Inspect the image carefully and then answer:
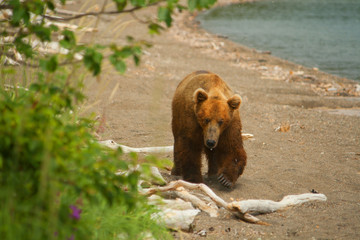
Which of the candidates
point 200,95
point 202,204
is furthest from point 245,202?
point 200,95

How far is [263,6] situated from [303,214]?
34558 mm

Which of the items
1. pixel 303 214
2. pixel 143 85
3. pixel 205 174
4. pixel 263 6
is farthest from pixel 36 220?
pixel 263 6

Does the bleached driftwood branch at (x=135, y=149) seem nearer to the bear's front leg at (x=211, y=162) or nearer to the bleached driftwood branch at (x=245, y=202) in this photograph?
the bleached driftwood branch at (x=245, y=202)

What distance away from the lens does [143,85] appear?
10.7 metres

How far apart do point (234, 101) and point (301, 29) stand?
21708 mm

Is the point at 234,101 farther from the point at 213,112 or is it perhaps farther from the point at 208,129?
the point at 208,129

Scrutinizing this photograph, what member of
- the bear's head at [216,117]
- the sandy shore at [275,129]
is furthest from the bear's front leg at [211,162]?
the bear's head at [216,117]

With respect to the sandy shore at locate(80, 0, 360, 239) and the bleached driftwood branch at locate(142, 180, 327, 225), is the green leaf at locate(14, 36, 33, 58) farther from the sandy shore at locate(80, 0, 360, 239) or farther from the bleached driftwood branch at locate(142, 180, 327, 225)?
the bleached driftwood branch at locate(142, 180, 327, 225)

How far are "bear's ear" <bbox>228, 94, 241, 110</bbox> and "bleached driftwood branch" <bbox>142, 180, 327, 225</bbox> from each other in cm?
112

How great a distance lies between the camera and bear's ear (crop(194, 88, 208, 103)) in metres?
5.27

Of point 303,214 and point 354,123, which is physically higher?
point 303,214

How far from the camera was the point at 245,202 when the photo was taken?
4469 millimetres

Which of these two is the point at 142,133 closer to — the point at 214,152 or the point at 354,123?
the point at 214,152

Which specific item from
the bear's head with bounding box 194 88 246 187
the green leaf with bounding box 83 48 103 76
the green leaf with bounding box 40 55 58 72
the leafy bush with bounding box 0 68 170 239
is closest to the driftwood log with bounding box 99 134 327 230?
the bear's head with bounding box 194 88 246 187
